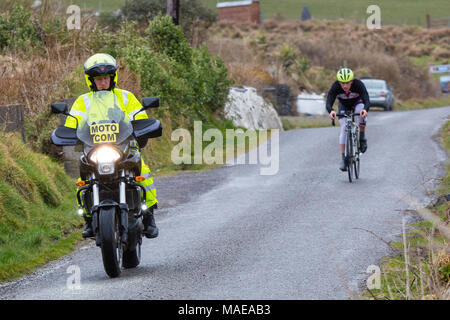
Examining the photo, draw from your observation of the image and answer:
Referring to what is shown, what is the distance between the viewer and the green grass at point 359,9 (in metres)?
102

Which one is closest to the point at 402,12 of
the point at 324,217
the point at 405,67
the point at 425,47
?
the point at 425,47

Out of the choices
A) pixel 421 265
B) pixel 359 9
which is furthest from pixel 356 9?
pixel 421 265

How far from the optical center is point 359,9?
10406 cm

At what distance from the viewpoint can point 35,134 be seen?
54.7ft

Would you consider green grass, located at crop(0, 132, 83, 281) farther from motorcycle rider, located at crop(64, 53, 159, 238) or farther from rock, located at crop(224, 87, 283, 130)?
rock, located at crop(224, 87, 283, 130)

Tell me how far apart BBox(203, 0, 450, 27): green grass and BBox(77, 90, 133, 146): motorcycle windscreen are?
90161 mm

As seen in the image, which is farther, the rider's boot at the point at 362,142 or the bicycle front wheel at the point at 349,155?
the rider's boot at the point at 362,142

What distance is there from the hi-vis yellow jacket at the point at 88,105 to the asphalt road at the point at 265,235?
148 centimetres

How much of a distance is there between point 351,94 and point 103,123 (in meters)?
8.29

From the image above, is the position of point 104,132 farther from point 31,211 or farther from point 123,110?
point 31,211

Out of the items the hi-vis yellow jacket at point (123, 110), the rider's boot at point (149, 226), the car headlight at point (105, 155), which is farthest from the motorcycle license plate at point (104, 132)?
the rider's boot at point (149, 226)

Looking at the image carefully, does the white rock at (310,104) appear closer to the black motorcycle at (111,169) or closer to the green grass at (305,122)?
the green grass at (305,122)

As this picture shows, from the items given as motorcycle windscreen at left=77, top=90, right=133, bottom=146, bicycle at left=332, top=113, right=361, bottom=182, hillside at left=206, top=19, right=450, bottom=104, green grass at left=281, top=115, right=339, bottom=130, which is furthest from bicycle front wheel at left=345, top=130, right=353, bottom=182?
hillside at left=206, top=19, right=450, bottom=104
